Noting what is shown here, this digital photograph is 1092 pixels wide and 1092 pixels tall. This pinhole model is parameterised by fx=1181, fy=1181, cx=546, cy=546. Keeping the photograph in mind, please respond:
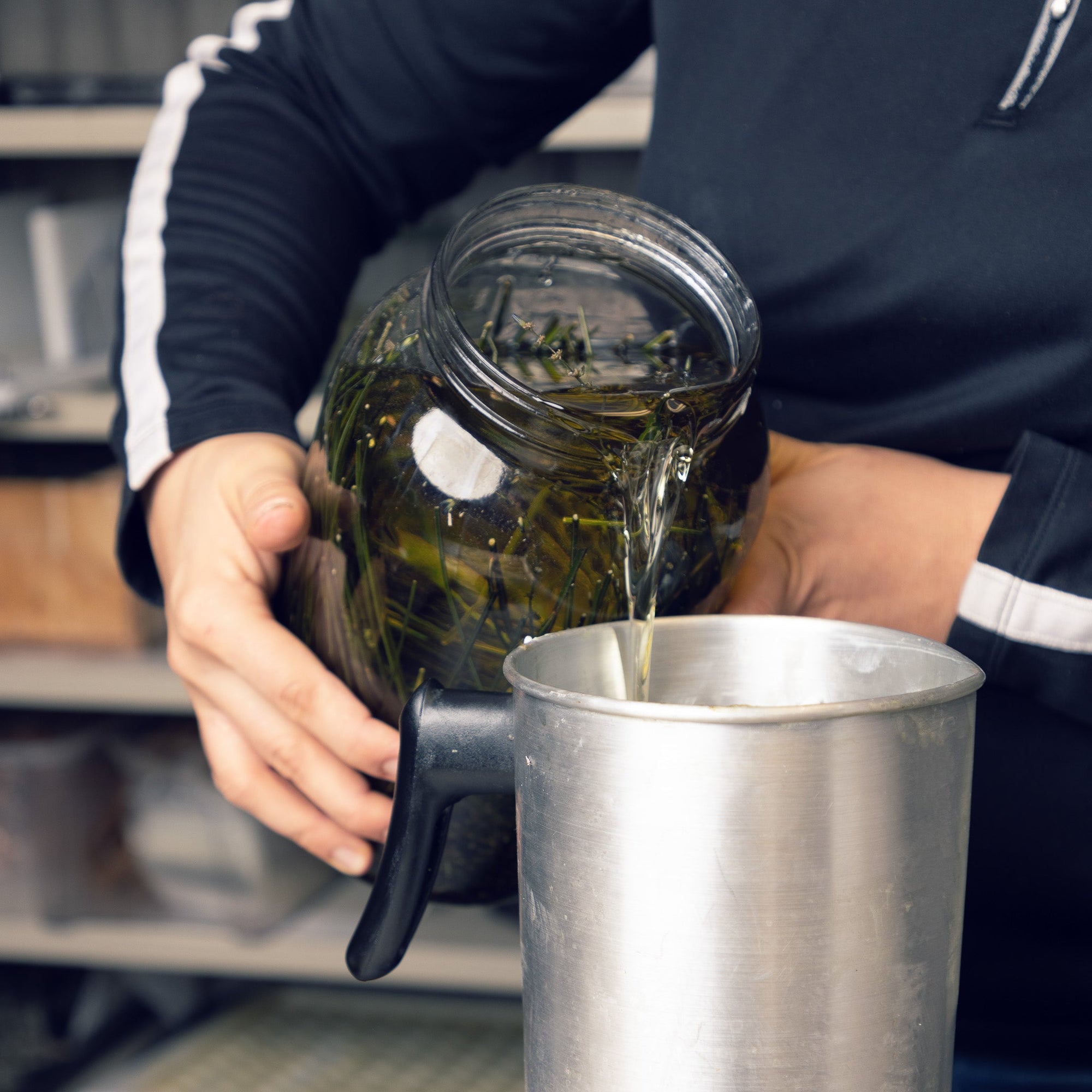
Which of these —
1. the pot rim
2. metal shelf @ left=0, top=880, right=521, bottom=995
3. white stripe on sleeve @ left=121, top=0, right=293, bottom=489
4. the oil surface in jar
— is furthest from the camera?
metal shelf @ left=0, top=880, right=521, bottom=995

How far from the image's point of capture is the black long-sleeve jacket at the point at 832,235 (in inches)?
19.4

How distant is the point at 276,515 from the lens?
45cm

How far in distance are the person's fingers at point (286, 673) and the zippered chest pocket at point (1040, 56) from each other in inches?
14.4

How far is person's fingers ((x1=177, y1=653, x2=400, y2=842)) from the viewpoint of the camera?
469 millimetres

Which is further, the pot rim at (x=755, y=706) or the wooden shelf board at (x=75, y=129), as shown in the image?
the wooden shelf board at (x=75, y=129)

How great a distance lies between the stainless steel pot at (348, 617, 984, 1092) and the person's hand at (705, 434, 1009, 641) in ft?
0.69

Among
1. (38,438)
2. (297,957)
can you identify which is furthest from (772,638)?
(38,438)

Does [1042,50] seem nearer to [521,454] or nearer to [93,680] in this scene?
[521,454]

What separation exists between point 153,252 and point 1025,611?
46 cm

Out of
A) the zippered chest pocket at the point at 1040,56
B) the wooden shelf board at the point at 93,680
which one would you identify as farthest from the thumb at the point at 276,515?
the wooden shelf board at the point at 93,680

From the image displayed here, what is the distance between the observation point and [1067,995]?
1.85 feet

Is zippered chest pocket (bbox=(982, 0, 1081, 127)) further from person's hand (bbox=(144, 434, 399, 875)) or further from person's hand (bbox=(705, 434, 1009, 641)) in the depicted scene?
person's hand (bbox=(144, 434, 399, 875))

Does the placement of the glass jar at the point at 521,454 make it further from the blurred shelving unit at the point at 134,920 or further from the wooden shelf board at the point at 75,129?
the wooden shelf board at the point at 75,129

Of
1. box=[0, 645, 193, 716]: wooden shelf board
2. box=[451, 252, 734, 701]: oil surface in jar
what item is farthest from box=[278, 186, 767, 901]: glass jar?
box=[0, 645, 193, 716]: wooden shelf board
